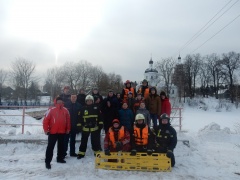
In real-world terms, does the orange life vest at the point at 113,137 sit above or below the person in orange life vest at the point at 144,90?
below

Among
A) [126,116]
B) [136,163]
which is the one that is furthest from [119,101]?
[136,163]

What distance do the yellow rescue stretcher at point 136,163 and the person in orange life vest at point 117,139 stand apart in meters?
0.34

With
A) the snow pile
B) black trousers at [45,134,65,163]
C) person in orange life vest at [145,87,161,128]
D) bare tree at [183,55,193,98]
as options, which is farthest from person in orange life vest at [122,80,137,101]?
bare tree at [183,55,193,98]

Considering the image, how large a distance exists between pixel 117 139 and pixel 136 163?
36.5 inches

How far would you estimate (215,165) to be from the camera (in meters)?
8.30

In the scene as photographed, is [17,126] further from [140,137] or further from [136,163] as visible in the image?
[136,163]

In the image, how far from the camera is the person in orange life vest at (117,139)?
789 centimetres

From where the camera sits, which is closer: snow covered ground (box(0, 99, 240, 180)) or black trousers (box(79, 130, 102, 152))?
snow covered ground (box(0, 99, 240, 180))

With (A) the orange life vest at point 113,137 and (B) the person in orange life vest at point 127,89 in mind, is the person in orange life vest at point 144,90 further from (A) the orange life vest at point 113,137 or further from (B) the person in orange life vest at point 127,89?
(A) the orange life vest at point 113,137

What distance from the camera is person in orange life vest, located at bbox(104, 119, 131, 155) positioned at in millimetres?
7895

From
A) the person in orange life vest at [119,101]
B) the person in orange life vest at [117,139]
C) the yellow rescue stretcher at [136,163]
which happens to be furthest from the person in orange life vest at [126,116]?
the yellow rescue stretcher at [136,163]

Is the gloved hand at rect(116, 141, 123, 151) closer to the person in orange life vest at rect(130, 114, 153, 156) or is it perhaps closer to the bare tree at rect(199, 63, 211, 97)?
the person in orange life vest at rect(130, 114, 153, 156)

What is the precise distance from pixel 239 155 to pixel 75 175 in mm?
6033

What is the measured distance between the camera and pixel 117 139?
314 inches
